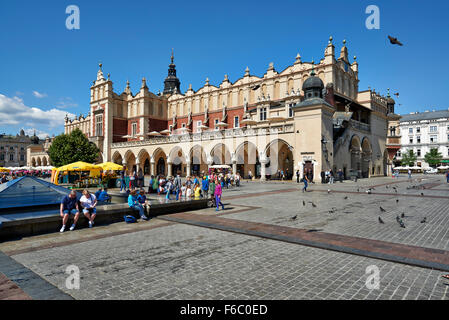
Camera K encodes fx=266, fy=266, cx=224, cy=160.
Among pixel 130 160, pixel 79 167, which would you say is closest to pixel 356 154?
pixel 79 167

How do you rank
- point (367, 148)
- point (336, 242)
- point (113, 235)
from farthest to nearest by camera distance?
point (367, 148), point (113, 235), point (336, 242)

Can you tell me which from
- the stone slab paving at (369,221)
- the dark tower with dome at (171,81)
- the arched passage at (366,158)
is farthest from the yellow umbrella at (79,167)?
the dark tower with dome at (171,81)

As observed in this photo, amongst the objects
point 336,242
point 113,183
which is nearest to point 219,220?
point 336,242

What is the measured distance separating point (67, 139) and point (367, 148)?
47.5 m

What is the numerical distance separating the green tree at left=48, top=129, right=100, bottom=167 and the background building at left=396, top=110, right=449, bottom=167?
74.4m

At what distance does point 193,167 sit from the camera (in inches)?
1660

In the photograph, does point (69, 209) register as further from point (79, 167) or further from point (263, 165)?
point (263, 165)

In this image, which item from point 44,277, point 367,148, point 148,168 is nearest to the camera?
point 44,277

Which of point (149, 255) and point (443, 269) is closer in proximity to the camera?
point (443, 269)

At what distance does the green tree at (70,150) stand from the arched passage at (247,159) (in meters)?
27.0

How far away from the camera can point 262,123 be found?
119 feet

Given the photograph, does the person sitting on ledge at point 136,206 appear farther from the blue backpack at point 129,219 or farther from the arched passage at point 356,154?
the arched passage at point 356,154

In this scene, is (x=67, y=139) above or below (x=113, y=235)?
above

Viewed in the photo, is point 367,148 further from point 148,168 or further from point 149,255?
point 149,255
